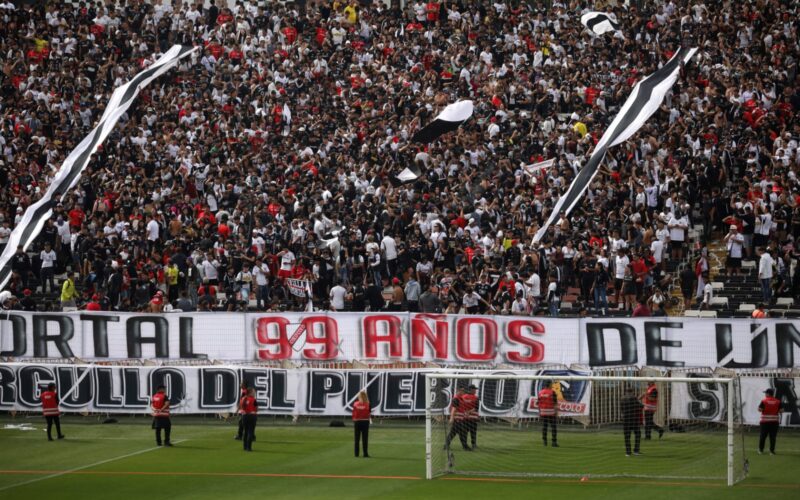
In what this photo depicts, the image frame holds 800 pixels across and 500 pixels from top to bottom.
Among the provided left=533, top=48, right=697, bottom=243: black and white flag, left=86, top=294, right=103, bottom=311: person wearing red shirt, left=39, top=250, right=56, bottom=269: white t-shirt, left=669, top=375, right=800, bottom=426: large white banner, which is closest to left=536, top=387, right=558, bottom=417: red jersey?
left=669, top=375, right=800, bottom=426: large white banner

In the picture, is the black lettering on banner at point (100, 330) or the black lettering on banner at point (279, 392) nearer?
the black lettering on banner at point (279, 392)

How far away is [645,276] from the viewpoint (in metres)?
32.2

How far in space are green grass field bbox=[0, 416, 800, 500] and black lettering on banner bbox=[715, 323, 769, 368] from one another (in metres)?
1.89

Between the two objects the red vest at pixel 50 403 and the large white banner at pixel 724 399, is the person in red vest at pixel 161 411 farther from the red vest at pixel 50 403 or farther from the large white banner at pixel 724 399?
the large white banner at pixel 724 399

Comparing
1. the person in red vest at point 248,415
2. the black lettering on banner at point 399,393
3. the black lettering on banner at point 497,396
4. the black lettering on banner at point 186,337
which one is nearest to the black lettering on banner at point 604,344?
the black lettering on banner at point 497,396

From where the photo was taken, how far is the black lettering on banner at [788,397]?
1051 inches

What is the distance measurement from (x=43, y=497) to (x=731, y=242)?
61.9ft

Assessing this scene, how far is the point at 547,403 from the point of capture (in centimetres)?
2581

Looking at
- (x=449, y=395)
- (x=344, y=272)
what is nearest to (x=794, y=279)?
(x=449, y=395)

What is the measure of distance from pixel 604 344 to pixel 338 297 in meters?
8.14

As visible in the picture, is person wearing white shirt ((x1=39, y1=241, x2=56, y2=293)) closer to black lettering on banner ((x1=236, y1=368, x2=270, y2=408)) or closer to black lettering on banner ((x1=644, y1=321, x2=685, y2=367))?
black lettering on banner ((x1=236, y1=368, x2=270, y2=408))

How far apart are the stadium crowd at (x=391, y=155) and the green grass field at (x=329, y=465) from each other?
18.4 feet

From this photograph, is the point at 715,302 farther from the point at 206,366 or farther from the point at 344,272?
the point at 206,366

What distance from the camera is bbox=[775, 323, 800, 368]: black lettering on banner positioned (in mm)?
27391
